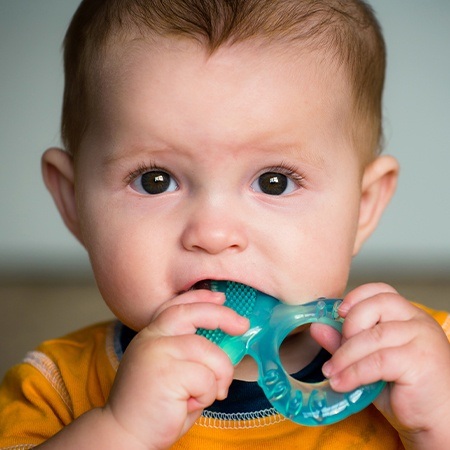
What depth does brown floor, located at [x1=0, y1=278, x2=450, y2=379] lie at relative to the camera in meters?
2.11

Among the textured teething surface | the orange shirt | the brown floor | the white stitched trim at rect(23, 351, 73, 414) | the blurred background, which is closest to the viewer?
the textured teething surface

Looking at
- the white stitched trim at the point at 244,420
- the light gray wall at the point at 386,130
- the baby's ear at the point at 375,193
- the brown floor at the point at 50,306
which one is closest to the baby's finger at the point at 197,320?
the white stitched trim at the point at 244,420

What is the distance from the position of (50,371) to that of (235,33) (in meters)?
0.54

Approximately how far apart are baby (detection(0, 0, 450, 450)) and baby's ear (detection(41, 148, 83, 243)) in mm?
50

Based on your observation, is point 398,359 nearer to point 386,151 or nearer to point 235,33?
point 235,33

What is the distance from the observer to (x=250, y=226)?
39.0 inches

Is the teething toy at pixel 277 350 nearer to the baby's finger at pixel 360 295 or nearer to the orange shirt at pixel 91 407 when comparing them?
the baby's finger at pixel 360 295

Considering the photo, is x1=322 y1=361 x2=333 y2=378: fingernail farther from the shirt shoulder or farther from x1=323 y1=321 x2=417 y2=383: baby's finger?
the shirt shoulder

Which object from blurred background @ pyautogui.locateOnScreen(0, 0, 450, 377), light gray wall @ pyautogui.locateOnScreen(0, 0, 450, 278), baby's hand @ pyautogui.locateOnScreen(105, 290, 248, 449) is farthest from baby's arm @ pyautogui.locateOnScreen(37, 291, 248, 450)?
light gray wall @ pyautogui.locateOnScreen(0, 0, 450, 278)

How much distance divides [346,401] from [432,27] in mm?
1926

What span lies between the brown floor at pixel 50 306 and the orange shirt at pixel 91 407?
672 mm

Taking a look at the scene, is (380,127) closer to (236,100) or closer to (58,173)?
(236,100)

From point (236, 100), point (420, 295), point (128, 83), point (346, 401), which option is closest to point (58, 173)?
point (128, 83)

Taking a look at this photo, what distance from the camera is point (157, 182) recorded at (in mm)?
1033
